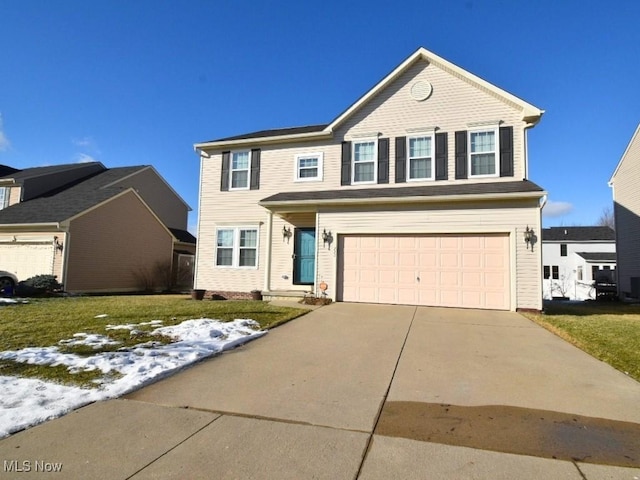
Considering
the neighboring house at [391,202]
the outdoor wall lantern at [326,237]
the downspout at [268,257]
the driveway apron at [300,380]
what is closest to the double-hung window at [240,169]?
the neighboring house at [391,202]

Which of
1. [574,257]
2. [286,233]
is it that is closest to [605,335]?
[286,233]

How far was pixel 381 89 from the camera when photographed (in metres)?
13.3

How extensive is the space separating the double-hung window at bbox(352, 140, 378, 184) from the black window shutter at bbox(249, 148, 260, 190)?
12.1 ft

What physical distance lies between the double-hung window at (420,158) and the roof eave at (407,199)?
162cm

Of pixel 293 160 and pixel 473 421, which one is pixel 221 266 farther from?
pixel 473 421

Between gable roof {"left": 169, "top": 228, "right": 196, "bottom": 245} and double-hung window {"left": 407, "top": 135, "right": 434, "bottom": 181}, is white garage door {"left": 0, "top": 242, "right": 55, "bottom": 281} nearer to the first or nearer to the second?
gable roof {"left": 169, "top": 228, "right": 196, "bottom": 245}

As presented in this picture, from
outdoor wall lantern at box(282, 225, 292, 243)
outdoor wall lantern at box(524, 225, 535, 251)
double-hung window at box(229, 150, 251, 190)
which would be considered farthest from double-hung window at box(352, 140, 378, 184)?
outdoor wall lantern at box(524, 225, 535, 251)

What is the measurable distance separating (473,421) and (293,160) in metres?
11.8

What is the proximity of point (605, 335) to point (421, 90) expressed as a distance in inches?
355

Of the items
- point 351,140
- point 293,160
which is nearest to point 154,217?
point 293,160

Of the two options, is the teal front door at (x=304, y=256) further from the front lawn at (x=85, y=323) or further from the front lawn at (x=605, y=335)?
the front lawn at (x=605, y=335)

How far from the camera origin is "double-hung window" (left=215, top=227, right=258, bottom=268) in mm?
14156

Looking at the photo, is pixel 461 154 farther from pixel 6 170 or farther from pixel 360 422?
pixel 6 170

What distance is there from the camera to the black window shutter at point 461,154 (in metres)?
12.1
